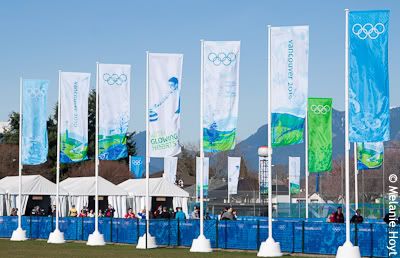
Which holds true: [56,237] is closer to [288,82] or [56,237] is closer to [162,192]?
[288,82]

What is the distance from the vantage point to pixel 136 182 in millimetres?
64625

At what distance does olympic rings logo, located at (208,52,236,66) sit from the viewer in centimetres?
3190

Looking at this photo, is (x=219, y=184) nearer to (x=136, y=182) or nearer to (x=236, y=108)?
(x=136, y=182)

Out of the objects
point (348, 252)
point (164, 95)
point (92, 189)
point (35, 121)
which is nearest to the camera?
point (348, 252)

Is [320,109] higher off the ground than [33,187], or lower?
higher

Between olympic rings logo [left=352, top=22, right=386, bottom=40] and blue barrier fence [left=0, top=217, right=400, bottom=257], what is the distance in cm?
769

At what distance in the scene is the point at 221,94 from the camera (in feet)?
105

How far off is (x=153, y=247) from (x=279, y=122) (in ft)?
29.7

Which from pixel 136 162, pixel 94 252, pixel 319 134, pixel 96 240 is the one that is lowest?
pixel 96 240

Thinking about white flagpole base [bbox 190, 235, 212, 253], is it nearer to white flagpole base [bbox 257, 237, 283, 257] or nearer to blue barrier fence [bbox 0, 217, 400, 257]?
blue barrier fence [bbox 0, 217, 400, 257]

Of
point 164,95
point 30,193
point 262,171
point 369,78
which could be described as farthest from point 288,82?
point 262,171

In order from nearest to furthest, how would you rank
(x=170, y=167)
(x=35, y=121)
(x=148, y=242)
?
(x=148, y=242) → (x=35, y=121) → (x=170, y=167)

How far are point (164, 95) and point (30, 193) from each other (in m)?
25.3

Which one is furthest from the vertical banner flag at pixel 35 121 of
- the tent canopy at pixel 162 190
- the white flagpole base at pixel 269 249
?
the tent canopy at pixel 162 190
